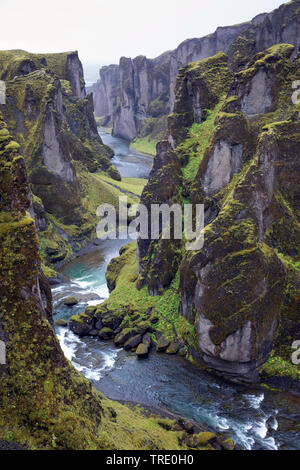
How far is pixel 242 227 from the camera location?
29562 mm

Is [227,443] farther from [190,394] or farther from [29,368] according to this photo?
[29,368]

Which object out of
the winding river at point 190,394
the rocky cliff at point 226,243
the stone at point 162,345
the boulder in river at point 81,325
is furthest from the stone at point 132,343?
the boulder in river at point 81,325

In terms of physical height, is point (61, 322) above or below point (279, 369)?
below

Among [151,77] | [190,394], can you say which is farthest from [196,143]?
[151,77]

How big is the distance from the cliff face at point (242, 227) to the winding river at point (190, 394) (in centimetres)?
183

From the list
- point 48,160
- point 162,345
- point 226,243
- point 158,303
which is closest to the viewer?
point 226,243

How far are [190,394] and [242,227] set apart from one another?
40.2 feet

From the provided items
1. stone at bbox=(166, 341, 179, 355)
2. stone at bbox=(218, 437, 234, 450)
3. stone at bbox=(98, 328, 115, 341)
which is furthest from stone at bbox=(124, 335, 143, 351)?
stone at bbox=(218, 437, 234, 450)

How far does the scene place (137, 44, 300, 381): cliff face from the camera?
28781 mm

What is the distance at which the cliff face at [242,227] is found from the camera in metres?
28.8

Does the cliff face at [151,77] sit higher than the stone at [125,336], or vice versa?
the cliff face at [151,77]

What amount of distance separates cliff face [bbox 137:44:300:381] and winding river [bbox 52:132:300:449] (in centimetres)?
183

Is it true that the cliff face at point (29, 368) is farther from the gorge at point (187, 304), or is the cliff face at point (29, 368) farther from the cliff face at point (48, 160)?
the cliff face at point (48, 160)

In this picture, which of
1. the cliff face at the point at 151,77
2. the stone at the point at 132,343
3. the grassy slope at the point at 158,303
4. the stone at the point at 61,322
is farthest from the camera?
the cliff face at the point at 151,77
